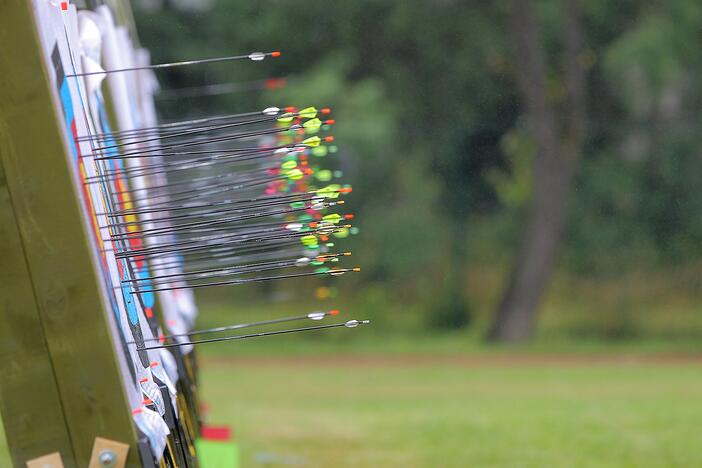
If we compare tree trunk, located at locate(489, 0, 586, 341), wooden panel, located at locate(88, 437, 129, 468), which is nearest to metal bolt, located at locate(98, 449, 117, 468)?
wooden panel, located at locate(88, 437, 129, 468)

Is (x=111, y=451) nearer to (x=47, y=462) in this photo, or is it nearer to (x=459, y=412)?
(x=47, y=462)

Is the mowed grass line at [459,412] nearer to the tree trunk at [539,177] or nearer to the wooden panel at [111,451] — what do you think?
the tree trunk at [539,177]

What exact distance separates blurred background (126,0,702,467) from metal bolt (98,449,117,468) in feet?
38.3

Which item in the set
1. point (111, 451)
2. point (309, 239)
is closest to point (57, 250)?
point (111, 451)

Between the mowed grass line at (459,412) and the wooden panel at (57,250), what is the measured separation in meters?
4.16

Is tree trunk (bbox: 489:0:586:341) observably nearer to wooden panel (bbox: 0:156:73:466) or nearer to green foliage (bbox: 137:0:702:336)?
green foliage (bbox: 137:0:702:336)

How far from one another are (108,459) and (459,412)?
720 cm

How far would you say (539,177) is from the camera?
1708 cm

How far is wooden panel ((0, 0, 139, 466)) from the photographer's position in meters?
1.62

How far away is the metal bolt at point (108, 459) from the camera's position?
1609 mm

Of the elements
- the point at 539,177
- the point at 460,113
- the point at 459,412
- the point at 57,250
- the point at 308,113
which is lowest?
the point at 459,412

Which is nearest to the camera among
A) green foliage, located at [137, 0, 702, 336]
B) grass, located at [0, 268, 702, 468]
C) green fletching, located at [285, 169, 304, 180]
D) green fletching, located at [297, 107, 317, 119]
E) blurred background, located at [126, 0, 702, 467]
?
green fletching, located at [297, 107, 317, 119]

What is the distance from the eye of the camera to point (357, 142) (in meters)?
18.4

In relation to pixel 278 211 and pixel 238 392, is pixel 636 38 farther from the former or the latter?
pixel 278 211
